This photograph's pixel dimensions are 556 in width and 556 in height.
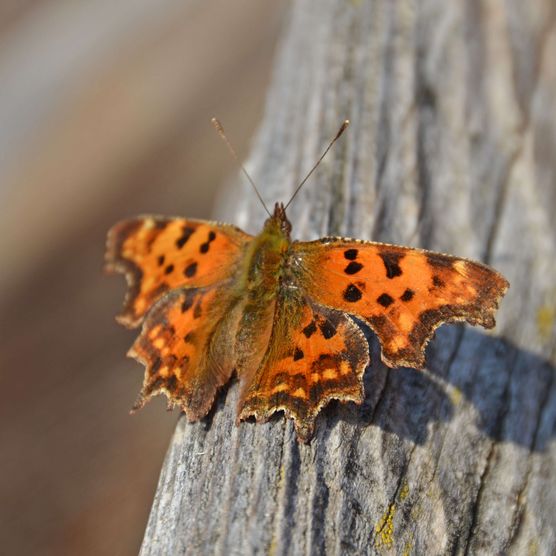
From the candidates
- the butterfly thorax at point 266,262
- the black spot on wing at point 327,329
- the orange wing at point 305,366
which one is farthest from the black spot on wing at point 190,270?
the black spot on wing at point 327,329

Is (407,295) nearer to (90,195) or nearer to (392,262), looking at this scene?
(392,262)

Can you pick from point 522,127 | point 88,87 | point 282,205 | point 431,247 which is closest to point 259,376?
point 282,205

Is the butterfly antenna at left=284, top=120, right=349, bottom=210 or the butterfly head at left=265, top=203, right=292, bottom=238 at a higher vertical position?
the butterfly antenna at left=284, top=120, right=349, bottom=210

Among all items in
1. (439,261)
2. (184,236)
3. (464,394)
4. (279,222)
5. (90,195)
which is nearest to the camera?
(464,394)

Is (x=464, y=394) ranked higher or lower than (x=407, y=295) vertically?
lower

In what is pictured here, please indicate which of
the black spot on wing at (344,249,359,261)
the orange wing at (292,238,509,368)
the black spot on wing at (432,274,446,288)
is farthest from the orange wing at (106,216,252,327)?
the black spot on wing at (432,274,446,288)

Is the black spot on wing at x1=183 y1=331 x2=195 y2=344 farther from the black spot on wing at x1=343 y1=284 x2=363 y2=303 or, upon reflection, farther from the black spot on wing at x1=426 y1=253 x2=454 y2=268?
the black spot on wing at x1=426 y1=253 x2=454 y2=268

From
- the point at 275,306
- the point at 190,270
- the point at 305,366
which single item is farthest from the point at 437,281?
the point at 190,270
